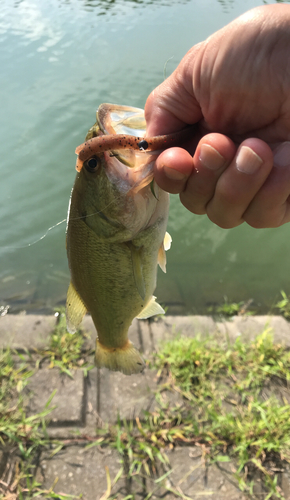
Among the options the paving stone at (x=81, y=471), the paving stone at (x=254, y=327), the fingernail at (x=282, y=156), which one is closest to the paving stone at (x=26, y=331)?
the paving stone at (x=81, y=471)

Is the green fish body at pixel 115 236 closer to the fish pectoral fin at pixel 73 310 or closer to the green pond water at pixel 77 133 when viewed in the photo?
the fish pectoral fin at pixel 73 310

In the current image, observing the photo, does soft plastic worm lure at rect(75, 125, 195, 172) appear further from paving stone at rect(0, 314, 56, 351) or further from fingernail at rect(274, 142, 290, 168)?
paving stone at rect(0, 314, 56, 351)

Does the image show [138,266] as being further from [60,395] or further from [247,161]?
[60,395]

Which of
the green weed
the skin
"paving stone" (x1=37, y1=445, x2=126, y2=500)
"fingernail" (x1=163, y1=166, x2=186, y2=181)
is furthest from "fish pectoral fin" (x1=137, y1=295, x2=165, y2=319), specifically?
the green weed

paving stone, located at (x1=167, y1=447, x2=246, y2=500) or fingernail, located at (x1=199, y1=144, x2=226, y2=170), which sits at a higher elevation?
fingernail, located at (x1=199, y1=144, x2=226, y2=170)

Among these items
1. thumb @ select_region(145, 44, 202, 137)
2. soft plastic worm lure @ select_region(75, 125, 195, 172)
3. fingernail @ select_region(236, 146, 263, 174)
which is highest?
thumb @ select_region(145, 44, 202, 137)

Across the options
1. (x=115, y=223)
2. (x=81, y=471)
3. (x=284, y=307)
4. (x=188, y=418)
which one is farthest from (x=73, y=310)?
(x=284, y=307)
